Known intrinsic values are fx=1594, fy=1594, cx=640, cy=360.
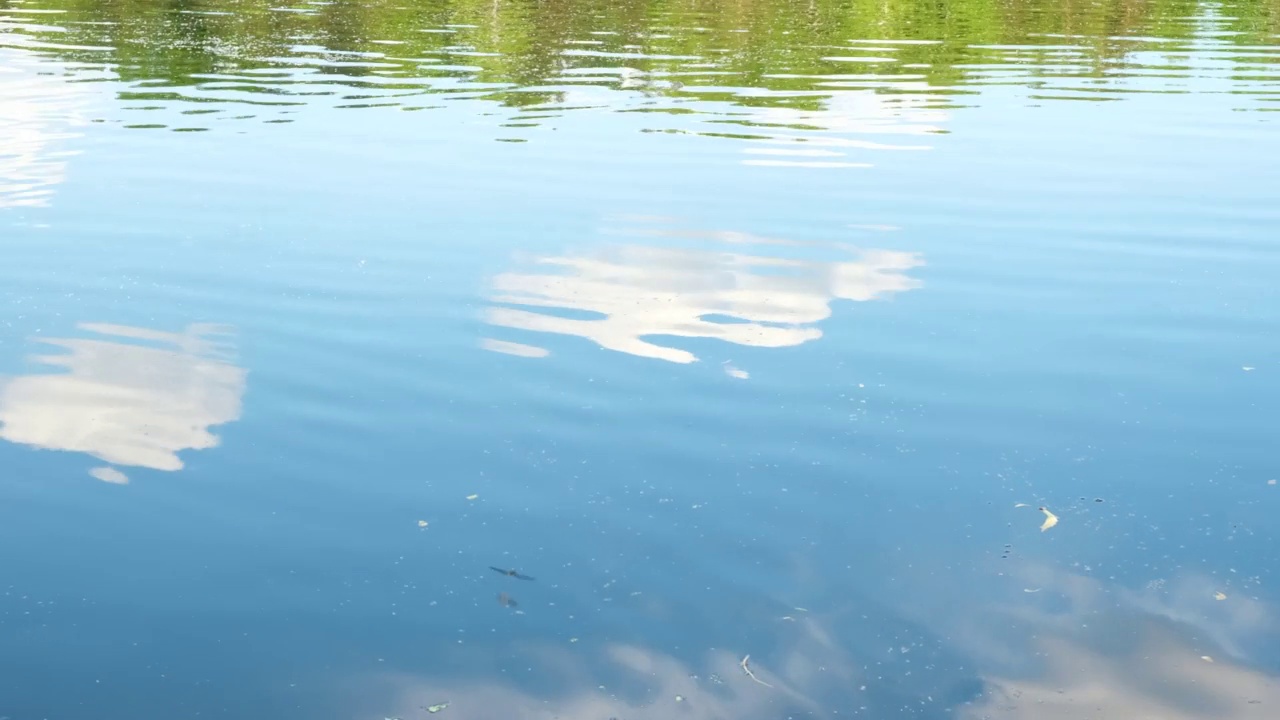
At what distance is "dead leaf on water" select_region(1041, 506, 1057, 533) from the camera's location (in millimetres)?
8066

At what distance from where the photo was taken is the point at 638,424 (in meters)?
9.46

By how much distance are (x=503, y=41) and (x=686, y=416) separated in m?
25.4

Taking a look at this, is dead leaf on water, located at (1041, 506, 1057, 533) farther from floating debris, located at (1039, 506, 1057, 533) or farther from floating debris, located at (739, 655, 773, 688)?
floating debris, located at (739, 655, 773, 688)

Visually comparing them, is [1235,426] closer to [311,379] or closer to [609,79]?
[311,379]

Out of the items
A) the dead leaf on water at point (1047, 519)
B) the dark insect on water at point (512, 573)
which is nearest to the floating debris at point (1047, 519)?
the dead leaf on water at point (1047, 519)

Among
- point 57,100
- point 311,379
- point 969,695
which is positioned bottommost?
point 969,695

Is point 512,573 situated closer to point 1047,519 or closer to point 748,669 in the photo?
point 748,669

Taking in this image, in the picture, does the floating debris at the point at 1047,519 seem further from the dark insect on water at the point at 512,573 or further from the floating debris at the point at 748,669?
the dark insect on water at the point at 512,573

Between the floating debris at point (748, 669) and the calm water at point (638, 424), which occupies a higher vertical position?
the calm water at point (638, 424)

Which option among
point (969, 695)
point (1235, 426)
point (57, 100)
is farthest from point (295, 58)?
point (969, 695)

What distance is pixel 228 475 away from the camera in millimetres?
8781

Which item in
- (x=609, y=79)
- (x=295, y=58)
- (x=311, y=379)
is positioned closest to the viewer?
(x=311, y=379)

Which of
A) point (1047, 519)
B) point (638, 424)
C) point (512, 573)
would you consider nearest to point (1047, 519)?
point (1047, 519)

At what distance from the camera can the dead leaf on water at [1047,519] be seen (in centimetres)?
807
